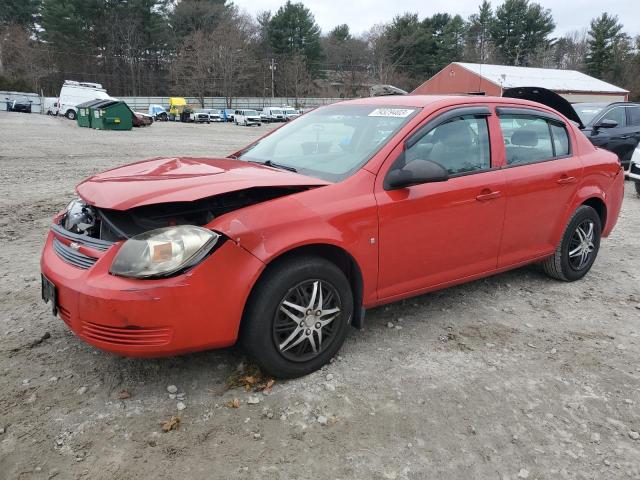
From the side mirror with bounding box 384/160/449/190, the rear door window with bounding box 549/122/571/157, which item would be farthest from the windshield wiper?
the rear door window with bounding box 549/122/571/157

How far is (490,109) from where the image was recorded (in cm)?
388

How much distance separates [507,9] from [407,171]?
3345 inches

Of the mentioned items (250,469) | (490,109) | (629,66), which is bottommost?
(250,469)

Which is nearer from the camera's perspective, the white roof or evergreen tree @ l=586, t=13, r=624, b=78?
the white roof

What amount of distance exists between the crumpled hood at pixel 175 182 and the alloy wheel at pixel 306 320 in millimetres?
617

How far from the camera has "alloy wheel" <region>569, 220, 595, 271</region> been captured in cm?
458

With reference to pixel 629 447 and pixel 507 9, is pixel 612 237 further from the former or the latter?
pixel 507 9

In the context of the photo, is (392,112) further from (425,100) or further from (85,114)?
(85,114)

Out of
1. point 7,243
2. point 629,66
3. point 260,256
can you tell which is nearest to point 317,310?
point 260,256

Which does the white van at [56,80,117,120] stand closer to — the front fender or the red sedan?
the red sedan

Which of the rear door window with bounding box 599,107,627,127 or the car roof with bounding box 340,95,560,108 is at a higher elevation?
the rear door window with bounding box 599,107,627,127

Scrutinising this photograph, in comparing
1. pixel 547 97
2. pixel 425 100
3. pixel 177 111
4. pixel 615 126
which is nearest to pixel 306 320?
pixel 425 100

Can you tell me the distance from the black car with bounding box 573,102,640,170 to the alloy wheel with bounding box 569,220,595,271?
652 cm

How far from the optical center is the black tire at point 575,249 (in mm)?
4488
